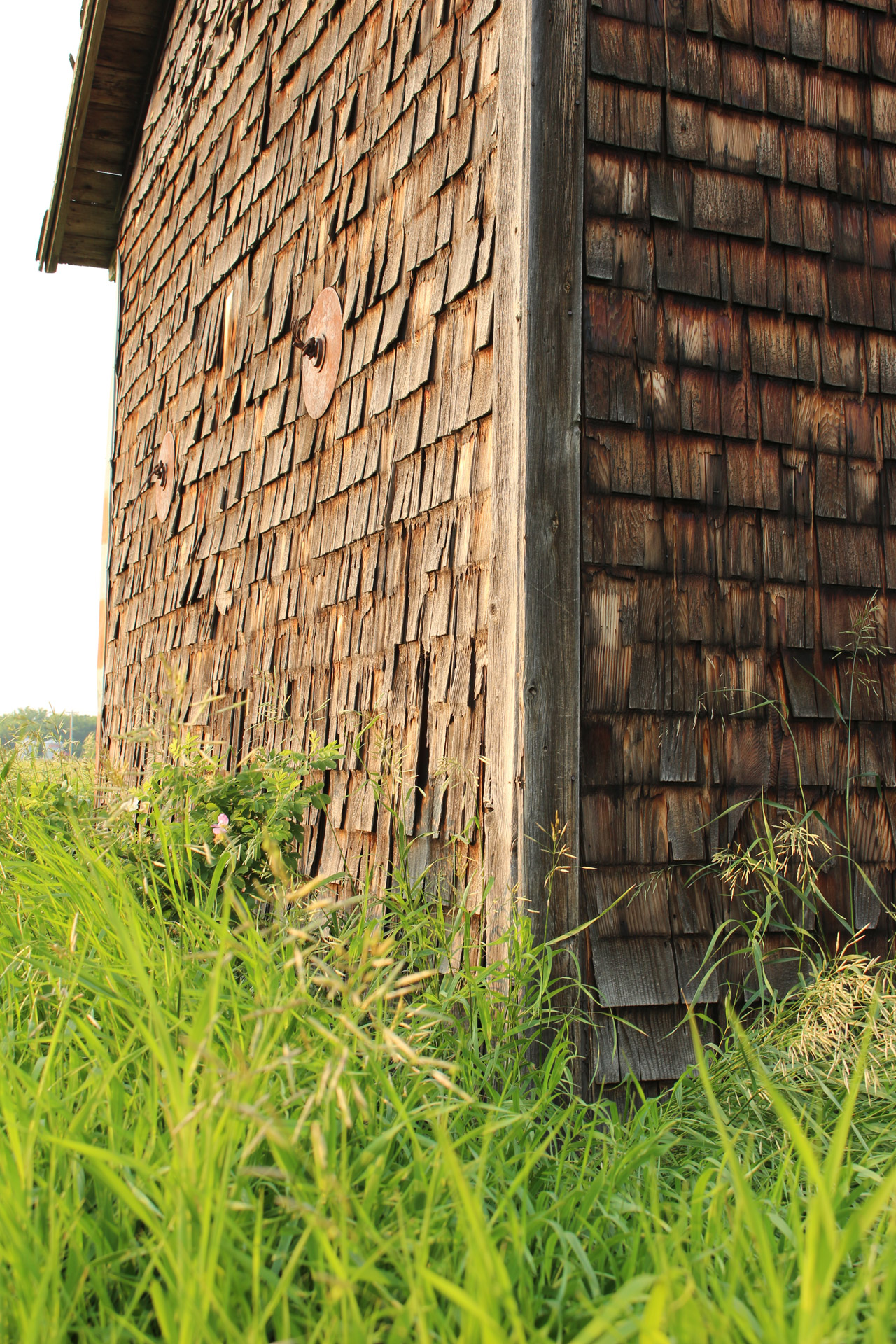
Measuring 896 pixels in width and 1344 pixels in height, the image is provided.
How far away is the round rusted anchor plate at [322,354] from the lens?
385 cm

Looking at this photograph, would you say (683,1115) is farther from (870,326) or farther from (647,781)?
(870,326)

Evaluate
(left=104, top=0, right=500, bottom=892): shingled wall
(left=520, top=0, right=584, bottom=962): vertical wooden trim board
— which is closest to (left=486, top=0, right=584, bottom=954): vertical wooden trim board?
(left=520, top=0, right=584, bottom=962): vertical wooden trim board

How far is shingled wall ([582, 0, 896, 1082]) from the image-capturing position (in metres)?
2.63

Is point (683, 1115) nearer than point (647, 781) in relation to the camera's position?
Yes

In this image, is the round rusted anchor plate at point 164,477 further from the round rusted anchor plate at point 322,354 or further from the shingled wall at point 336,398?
the round rusted anchor plate at point 322,354

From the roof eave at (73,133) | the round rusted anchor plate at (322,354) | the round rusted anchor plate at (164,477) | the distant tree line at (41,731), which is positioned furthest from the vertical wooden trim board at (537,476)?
the roof eave at (73,133)

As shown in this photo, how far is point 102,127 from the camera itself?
7.70 meters

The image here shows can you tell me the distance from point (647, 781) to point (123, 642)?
17.8 feet

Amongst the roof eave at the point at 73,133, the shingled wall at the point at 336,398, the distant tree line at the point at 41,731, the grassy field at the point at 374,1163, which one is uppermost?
the roof eave at the point at 73,133

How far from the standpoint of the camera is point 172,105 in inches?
260

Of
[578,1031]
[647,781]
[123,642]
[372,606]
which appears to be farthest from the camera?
[123,642]

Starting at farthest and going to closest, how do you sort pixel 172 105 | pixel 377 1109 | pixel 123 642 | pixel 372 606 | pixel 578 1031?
pixel 123 642
pixel 172 105
pixel 372 606
pixel 578 1031
pixel 377 1109

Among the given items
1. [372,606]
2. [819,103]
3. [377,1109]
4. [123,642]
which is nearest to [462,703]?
[372,606]

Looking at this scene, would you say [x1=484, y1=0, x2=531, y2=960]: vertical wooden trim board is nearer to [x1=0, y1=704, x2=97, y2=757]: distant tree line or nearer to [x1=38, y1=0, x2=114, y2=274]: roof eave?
[x1=0, y1=704, x2=97, y2=757]: distant tree line
